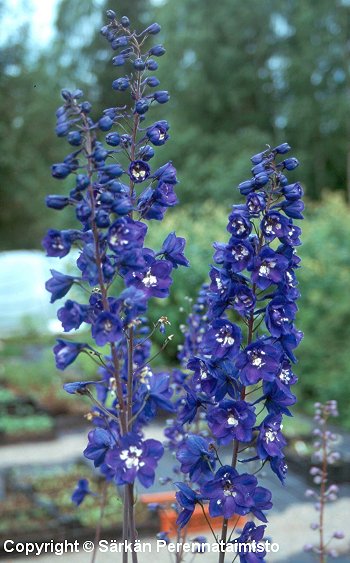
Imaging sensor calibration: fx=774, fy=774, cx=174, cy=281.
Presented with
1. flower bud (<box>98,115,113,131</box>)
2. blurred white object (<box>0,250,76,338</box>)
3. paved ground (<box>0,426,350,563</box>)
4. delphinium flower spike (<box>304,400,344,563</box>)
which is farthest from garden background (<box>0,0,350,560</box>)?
flower bud (<box>98,115,113,131</box>)

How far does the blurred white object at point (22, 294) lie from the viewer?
66.5 ft

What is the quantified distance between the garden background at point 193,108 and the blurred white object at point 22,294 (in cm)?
4

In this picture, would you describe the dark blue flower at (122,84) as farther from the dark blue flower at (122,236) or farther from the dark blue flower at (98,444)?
the dark blue flower at (98,444)

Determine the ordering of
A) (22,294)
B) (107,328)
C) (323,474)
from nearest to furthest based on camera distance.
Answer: (107,328)
(323,474)
(22,294)

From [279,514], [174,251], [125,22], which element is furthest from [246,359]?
[279,514]

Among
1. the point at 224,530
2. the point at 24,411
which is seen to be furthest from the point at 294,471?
the point at 224,530

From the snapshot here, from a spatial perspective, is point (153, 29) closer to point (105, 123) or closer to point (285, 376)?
point (105, 123)

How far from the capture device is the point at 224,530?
1949 mm

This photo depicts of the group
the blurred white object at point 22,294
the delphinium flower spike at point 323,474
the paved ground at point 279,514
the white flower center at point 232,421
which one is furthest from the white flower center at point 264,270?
the blurred white object at point 22,294

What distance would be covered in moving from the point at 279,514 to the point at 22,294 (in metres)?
15.7

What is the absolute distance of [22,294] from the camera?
21.1 m

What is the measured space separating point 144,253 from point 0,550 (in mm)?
3980

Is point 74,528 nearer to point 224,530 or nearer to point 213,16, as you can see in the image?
point 224,530

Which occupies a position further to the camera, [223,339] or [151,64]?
[151,64]
